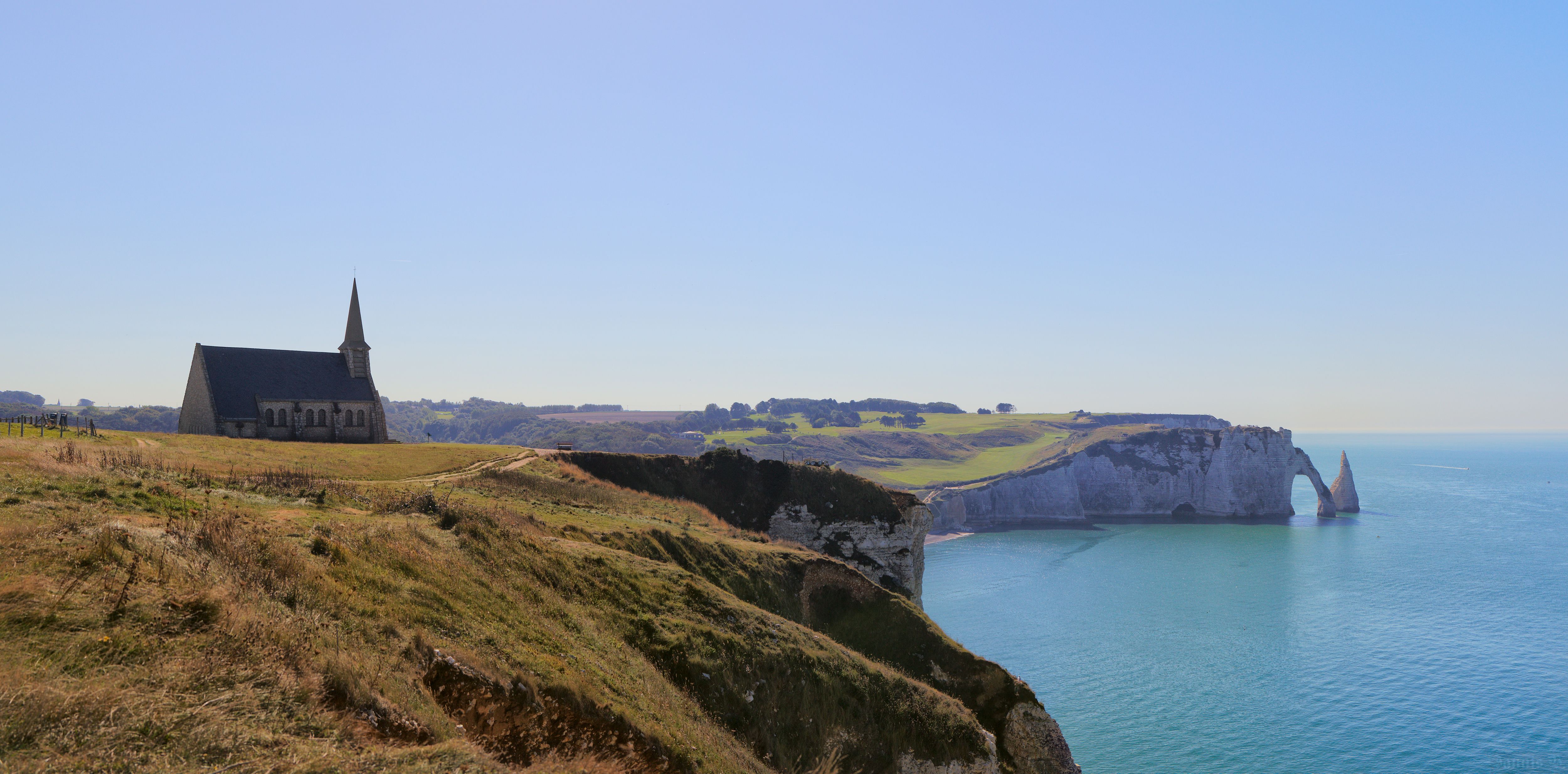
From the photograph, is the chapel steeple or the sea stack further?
the sea stack

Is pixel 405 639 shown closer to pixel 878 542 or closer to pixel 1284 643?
pixel 878 542

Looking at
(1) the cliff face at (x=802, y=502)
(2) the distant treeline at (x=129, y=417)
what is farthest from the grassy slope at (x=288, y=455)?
(2) the distant treeline at (x=129, y=417)

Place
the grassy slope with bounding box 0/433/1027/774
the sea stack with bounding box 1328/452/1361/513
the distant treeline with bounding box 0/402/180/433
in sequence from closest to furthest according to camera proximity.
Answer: the grassy slope with bounding box 0/433/1027/774 → the distant treeline with bounding box 0/402/180/433 → the sea stack with bounding box 1328/452/1361/513

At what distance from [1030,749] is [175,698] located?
31543 mm

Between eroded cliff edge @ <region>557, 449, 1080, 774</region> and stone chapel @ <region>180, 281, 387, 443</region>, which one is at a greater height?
stone chapel @ <region>180, 281, 387, 443</region>

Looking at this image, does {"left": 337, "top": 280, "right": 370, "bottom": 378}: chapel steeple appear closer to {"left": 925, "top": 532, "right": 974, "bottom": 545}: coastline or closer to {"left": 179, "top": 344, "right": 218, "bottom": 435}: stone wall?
{"left": 179, "top": 344, "right": 218, "bottom": 435}: stone wall

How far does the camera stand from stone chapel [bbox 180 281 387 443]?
201 feet

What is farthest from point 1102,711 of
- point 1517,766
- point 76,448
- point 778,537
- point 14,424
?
point 14,424

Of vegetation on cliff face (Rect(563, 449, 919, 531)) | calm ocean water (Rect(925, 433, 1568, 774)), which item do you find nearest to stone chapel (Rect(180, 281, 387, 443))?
vegetation on cliff face (Rect(563, 449, 919, 531))

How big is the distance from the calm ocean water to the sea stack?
2620 centimetres

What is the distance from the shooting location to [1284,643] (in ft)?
233

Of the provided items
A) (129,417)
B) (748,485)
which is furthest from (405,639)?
(129,417)

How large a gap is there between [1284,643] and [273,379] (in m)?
93.2

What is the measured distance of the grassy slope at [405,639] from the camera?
1058 centimetres
